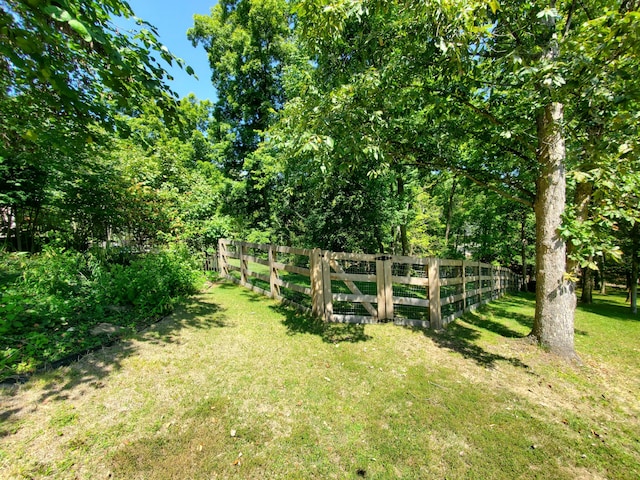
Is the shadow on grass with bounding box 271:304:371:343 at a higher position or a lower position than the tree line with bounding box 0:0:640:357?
lower

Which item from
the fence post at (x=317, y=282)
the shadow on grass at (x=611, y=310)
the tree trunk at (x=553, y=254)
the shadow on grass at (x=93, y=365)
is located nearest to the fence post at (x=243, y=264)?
the shadow on grass at (x=93, y=365)

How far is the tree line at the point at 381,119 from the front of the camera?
2846mm

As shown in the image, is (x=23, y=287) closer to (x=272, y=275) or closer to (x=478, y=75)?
(x=272, y=275)

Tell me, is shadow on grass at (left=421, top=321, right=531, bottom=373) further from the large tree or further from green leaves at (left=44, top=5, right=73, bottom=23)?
green leaves at (left=44, top=5, right=73, bottom=23)

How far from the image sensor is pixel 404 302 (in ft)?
17.4

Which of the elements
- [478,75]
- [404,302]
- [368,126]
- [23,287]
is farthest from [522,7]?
[23,287]

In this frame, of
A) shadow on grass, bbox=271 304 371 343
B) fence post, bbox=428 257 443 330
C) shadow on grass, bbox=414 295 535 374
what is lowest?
shadow on grass, bbox=414 295 535 374

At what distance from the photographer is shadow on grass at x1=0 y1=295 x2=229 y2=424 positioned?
2672mm

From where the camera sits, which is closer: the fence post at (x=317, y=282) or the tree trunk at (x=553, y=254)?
the tree trunk at (x=553, y=254)

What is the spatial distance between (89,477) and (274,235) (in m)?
12.7

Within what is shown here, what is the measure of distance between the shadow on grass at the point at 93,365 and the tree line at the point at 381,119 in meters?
2.70

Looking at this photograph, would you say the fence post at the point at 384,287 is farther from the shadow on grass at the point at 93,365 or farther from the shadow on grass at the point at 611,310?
the shadow on grass at the point at 611,310

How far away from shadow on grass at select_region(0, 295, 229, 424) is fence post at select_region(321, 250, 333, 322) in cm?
183

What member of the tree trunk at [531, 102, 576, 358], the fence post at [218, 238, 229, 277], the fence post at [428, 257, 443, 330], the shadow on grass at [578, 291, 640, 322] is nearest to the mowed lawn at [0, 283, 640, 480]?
the tree trunk at [531, 102, 576, 358]
